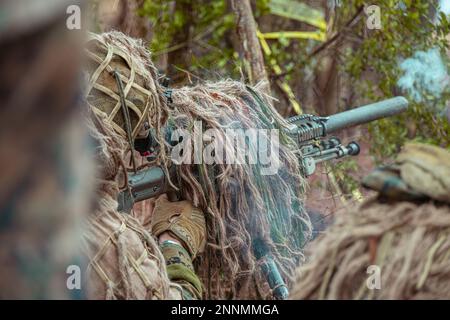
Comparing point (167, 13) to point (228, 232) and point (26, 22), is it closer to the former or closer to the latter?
point (228, 232)

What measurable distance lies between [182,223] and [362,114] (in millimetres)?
1224

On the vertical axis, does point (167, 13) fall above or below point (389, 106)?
above

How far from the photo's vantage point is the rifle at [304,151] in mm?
2807

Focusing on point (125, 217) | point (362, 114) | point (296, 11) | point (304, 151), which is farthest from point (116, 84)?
point (296, 11)

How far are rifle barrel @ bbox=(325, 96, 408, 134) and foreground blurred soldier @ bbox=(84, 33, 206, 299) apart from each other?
0.92 metres

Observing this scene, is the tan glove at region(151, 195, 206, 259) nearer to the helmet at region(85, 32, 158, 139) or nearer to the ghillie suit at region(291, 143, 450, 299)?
the helmet at region(85, 32, 158, 139)

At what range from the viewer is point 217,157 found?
2.98 meters

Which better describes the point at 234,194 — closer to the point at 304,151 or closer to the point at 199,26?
the point at 304,151

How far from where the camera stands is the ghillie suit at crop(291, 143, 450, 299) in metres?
1.58

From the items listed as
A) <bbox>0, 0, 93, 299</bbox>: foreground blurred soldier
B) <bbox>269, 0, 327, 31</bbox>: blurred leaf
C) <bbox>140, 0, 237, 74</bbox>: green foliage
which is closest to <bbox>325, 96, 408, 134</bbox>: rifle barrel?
<bbox>140, 0, 237, 74</bbox>: green foliage

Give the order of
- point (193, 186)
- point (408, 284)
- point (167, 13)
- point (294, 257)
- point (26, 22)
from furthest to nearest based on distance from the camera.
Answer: point (167, 13) < point (294, 257) < point (193, 186) < point (408, 284) < point (26, 22)

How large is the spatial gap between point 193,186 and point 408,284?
1.46 meters

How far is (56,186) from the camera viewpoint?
815 mm

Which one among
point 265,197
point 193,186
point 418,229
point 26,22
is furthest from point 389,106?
point 26,22
